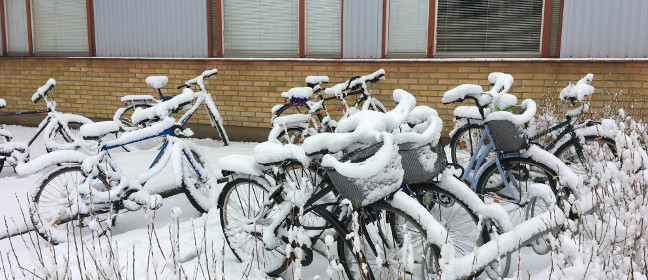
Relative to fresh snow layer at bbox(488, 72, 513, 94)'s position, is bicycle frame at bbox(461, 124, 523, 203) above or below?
below

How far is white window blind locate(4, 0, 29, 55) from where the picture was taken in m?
9.47

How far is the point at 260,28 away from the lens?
26.3 feet

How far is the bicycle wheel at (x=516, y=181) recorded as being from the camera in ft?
11.3

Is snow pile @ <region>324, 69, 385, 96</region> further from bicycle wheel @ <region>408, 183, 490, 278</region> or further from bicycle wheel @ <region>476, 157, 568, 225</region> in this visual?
bicycle wheel @ <region>408, 183, 490, 278</region>

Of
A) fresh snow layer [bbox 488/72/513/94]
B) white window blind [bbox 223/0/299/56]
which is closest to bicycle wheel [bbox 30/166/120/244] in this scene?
fresh snow layer [bbox 488/72/513/94]

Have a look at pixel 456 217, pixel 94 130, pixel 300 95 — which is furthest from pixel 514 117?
pixel 94 130

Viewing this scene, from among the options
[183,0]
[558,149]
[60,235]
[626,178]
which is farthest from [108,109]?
[626,178]

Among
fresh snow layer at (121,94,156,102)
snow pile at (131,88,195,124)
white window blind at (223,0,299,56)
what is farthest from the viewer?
white window blind at (223,0,299,56)

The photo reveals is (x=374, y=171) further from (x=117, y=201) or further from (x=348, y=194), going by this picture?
(x=117, y=201)

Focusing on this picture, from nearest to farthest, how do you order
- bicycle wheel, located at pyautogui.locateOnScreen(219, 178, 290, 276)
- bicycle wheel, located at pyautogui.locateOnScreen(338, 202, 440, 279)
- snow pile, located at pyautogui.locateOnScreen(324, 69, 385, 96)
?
bicycle wheel, located at pyautogui.locateOnScreen(338, 202, 440, 279) < bicycle wheel, located at pyautogui.locateOnScreen(219, 178, 290, 276) < snow pile, located at pyautogui.locateOnScreen(324, 69, 385, 96)

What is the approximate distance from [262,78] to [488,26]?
A: 3449 millimetres

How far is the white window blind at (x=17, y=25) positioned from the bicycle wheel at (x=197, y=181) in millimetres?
7213

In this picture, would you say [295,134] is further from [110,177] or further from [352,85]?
[110,177]

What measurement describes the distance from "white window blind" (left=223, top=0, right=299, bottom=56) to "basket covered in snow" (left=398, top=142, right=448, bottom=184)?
5435mm
